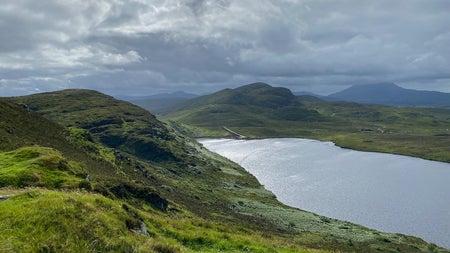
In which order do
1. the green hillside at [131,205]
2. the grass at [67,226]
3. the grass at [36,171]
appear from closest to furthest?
the grass at [67,226] < the green hillside at [131,205] < the grass at [36,171]

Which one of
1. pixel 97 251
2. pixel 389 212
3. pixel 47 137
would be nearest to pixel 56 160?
pixel 97 251

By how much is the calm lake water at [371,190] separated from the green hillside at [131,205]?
12799 mm

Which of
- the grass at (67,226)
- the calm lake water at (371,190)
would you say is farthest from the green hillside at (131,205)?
the calm lake water at (371,190)

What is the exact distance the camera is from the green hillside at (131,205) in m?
17.5

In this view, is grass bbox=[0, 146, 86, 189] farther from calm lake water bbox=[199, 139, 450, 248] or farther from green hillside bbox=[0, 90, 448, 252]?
calm lake water bbox=[199, 139, 450, 248]

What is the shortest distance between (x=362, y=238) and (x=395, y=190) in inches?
2633

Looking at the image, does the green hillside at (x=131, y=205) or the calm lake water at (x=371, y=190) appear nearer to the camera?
the green hillside at (x=131, y=205)

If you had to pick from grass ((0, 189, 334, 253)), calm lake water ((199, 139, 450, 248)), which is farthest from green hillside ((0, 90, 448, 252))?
calm lake water ((199, 139, 450, 248))

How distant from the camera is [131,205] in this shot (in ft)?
170

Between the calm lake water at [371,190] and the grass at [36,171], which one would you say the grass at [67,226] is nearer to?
the grass at [36,171]

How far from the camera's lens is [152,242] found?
19484mm

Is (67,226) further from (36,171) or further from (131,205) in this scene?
(131,205)

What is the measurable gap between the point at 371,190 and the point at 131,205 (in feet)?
329

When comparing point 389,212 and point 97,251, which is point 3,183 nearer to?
point 97,251
